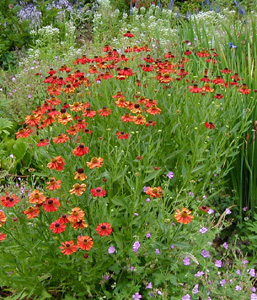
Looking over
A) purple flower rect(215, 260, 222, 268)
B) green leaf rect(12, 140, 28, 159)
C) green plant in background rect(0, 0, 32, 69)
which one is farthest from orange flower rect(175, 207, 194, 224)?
green plant in background rect(0, 0, 32, 69)

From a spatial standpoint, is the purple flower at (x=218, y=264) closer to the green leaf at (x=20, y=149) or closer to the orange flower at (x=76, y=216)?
the orange flower at (x=76, y=216)

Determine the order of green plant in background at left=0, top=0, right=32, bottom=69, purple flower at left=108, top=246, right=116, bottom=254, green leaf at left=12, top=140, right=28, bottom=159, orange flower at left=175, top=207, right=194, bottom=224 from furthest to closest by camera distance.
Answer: green plant in background at left=0, top=0, right=32, bottom=69, green leaf at left=12, top=140, right=28, bottom=159, purple flower at left=108, top=246, right=116, bottom=254, orange flower at left=175, top=207, right=194, bottom=224

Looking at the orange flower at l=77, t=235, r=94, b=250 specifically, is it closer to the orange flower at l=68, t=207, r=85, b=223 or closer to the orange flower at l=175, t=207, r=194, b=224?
the orange flower at l=68, t=207, r=85, b=223

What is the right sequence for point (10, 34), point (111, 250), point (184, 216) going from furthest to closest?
point (10, 34)
point (111, 250)
point (184, 216)

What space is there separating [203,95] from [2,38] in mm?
4254

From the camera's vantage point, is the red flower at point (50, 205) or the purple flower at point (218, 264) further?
the purple flower at point (218, 264)

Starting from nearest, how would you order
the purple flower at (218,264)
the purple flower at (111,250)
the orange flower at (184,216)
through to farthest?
the orange flower at (184,216) → the purple flower at (111,250) → the purple flower at (218,264)

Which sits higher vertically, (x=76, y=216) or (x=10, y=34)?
(x=76, y=216)

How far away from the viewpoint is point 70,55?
5539 mm

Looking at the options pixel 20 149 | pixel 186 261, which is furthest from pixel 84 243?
pixel 20 149

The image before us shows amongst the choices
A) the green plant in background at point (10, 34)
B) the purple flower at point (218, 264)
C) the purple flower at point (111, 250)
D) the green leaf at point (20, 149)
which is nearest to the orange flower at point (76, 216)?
the purple flower at point (111, 250)

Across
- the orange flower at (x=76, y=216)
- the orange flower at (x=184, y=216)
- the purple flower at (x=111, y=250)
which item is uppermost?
the orange flower at (x=76, y=216)

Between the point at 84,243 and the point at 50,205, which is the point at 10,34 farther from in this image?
the point at 84,243

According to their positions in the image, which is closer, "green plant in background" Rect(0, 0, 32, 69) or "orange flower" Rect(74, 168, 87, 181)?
"orange flower" Rect(74, 168, 87, 181)
